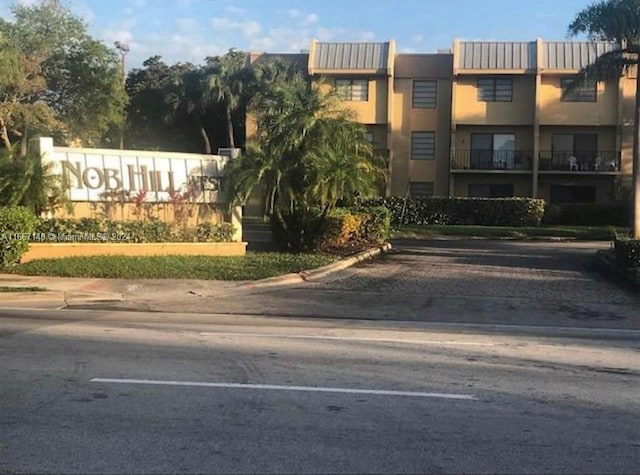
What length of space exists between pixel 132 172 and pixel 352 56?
2663 cm

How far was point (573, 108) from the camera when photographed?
4238 cm

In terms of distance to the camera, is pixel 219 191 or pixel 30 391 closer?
pixel 30 391

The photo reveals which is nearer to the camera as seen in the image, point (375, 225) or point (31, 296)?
point (31, 296)

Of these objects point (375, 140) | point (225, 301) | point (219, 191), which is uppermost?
point (375, 140)

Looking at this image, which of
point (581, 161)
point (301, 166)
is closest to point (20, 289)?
point (301, 166)

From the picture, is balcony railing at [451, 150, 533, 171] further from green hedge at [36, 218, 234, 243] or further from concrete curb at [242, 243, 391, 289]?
green hedge at [36, 218, 234, 243]

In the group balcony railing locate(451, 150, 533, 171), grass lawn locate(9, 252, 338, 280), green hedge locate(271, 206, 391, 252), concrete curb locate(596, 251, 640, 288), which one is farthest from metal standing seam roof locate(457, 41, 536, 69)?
grass lawn locate(9, 252, 338, 280)

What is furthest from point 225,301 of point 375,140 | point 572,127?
point 572,127

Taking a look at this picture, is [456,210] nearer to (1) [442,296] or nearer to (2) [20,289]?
(1) [442,296]

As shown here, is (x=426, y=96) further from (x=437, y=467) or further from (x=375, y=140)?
(x=437, y=467)

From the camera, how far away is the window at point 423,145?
4469 cm

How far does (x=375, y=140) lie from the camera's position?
44.3 meters

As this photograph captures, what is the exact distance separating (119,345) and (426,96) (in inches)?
1478

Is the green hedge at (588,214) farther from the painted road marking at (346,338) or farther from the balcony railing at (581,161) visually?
the painted road marking at (346,338)
